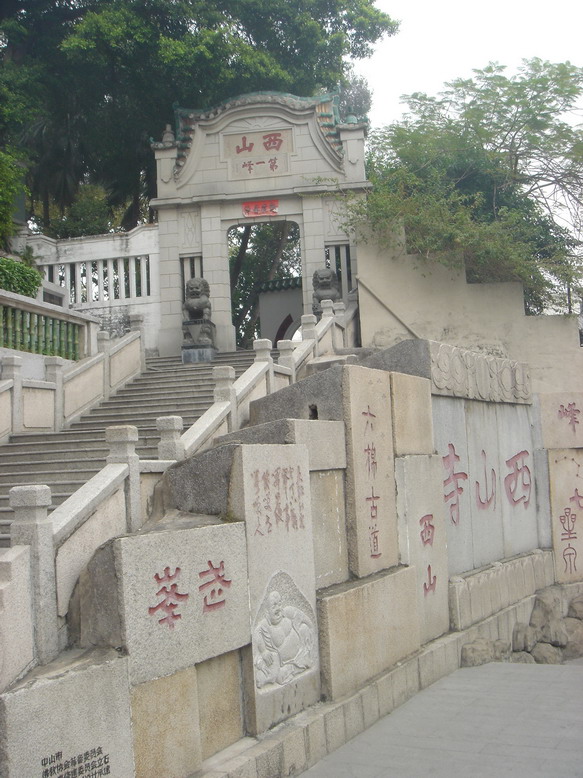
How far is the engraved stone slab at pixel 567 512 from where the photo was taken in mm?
10430

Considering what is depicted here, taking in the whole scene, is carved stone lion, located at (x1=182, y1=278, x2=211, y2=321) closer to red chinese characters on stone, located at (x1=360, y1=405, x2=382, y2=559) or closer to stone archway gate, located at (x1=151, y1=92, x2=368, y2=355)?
stone archway gate, located at (x1=151, y1=92, x2=368, y2=355)

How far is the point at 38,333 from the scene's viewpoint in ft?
35.2

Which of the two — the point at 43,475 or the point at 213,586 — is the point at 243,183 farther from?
the point at 213,586

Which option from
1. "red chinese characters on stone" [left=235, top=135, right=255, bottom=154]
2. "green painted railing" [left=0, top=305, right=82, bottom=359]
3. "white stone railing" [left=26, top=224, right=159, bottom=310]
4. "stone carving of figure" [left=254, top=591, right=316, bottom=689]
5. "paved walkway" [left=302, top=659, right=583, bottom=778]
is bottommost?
"paved walkway" [left=302, top=659, right=583, bottom=778]

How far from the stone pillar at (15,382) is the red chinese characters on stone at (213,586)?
16.0 ft

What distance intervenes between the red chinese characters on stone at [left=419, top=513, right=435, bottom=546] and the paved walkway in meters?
1.16

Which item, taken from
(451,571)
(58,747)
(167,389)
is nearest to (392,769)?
(58,747)

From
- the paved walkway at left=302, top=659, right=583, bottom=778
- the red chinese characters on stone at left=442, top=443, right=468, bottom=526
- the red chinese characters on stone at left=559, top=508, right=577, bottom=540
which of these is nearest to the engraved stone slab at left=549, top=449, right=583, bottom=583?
the red chinese characters on stone at left=559, top=508, right=577, bottom=540

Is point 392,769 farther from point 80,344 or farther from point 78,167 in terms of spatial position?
point 78,167

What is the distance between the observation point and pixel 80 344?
11.7 metres

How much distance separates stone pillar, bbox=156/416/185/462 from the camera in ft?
21.4

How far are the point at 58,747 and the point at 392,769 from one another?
224cm

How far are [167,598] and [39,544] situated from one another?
0.71 m

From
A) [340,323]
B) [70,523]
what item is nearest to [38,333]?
[340,323]
